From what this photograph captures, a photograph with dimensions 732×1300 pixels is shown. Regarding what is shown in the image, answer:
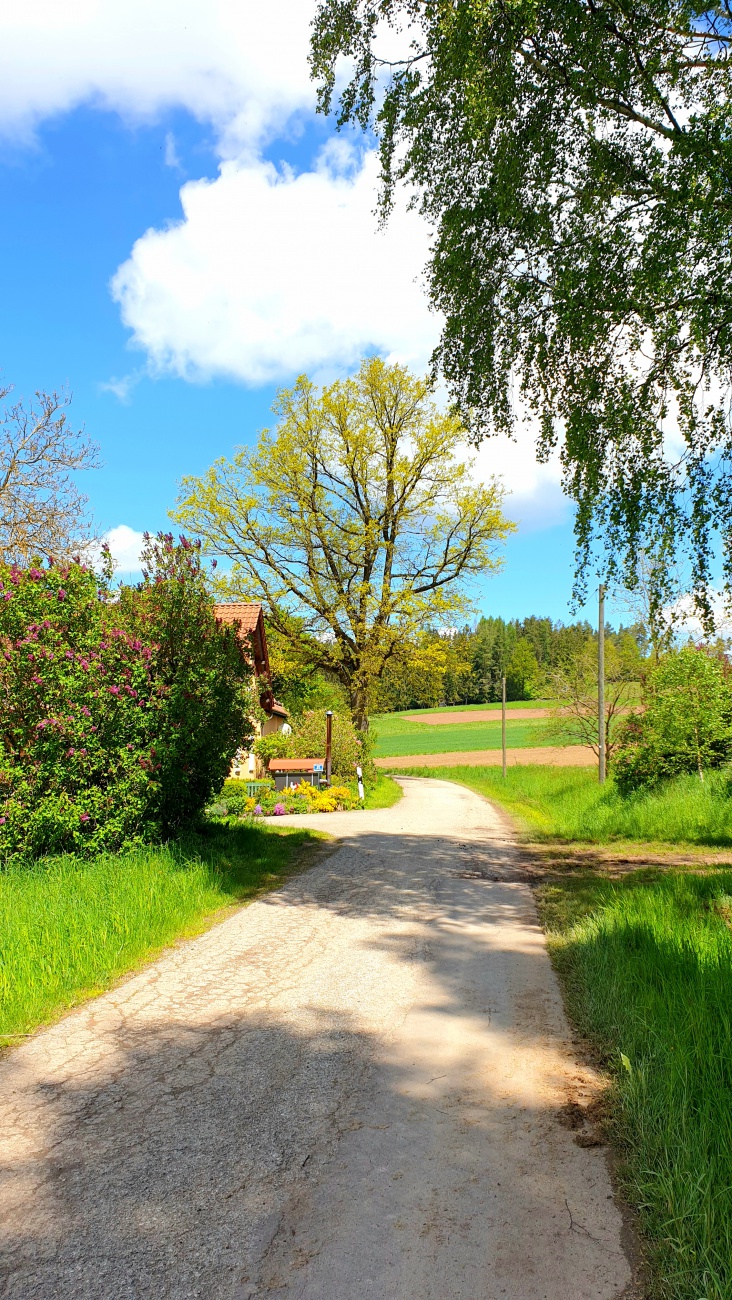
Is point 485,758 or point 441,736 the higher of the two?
point 441,736

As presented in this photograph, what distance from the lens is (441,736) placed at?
79.6m

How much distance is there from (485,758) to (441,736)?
82.6 feet

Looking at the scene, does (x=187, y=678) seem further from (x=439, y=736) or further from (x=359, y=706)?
(x=439, y=736)

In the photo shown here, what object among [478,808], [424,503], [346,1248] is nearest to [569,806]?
[478,808]

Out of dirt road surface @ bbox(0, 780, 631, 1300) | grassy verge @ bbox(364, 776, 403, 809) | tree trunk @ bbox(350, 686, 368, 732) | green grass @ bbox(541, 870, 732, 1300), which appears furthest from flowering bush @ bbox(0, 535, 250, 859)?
tree trunk @ bbox(350, 686, 368, 732)

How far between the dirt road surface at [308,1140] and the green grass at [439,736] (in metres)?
53.7

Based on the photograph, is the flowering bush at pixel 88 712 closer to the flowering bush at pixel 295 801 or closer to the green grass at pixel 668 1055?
the green grass at pixel 668 1055

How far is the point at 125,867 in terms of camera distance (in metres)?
7.84

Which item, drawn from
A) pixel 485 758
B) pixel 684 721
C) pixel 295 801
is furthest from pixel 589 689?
pixel 485 758

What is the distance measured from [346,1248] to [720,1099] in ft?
5.55

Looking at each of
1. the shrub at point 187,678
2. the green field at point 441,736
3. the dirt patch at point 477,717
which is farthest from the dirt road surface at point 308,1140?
the dirt patch at point 477,717

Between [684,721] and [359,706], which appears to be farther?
[359,706]

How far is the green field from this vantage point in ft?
220

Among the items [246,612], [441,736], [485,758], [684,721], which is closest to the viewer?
[684,721]
